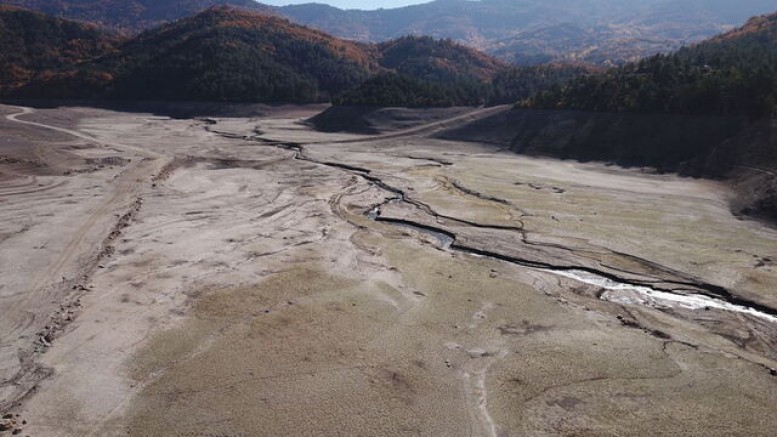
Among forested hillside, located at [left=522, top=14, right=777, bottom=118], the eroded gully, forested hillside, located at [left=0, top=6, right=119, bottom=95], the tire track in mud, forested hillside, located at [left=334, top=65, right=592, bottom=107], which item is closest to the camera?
the tire track in mud

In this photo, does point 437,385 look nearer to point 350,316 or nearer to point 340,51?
point 350,316

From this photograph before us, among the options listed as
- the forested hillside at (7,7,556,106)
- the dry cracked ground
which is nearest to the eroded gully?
the dry cracked ground

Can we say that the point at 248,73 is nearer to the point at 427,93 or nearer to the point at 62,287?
the point at 427,93

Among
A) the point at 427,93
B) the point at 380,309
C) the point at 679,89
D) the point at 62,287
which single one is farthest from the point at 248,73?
the point at 380,309

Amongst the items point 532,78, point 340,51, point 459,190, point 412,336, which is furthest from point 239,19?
point 412,336

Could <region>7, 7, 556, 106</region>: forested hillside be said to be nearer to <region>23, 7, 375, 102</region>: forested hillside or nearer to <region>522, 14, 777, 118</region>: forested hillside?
<region>23, 7, 375, 102</region>: forested hillside

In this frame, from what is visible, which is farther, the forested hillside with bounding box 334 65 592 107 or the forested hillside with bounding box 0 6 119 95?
the forested hillside with bounding box 0 6 119 95
